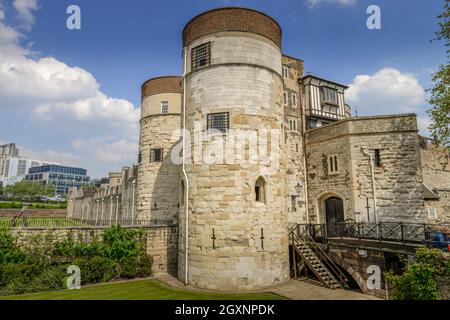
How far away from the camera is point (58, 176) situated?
6511 inches

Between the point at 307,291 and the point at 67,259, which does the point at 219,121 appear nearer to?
the point at 307,291

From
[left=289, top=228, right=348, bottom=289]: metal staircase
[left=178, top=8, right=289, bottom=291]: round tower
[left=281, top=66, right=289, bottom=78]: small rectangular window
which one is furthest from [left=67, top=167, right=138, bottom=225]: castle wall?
[left=281, top=66, right=289, bottom=78]: small rectangular window

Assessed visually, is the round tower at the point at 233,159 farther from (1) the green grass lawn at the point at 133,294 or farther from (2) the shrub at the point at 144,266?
(2) the shrub at the point at 144,266

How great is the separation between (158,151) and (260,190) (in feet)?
38.7

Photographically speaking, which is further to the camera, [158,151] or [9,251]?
[158,151]

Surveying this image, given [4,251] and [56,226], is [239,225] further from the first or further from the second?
[4,251]

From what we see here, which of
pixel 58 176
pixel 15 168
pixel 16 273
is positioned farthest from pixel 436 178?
pixel 15 168

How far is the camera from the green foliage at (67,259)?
41.6ft

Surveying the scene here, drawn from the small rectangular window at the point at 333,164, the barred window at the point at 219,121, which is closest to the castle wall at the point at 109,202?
the barred window at the point at 219,121

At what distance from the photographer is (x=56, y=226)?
1462 cm

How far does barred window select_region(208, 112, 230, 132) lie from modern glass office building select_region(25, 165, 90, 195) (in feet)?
556

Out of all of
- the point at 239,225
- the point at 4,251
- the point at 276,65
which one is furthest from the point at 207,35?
the point at 4,251
